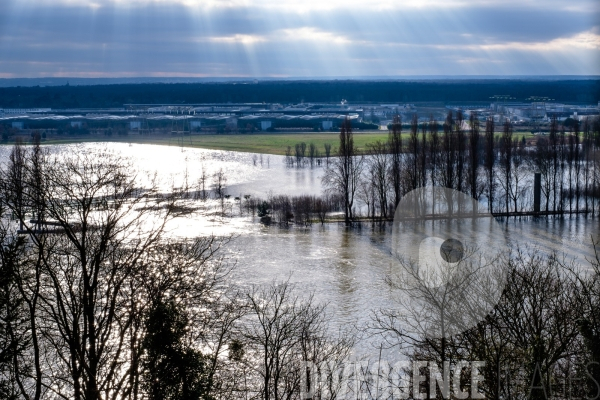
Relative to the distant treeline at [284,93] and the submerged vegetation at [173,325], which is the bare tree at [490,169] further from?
the distant treeline at [284,93]

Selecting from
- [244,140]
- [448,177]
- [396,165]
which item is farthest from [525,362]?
[244,140]

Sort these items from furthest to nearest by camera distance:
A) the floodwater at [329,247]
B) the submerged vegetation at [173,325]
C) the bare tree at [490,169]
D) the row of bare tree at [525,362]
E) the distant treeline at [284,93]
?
the distant treeline at [284,93], the bare tree at [490,169], the floodwater at [329,247], the row of bare tree at [525,362], the submerged vegetation at [173,325]

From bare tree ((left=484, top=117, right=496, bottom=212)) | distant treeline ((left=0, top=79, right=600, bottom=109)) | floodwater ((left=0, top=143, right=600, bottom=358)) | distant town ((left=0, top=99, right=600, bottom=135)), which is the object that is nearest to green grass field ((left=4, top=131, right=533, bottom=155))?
distant town ((left=0, top=99, right=600, bottom=135))

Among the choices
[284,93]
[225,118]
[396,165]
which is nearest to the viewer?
[396,165]

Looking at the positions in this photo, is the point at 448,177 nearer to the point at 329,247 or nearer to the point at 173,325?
the point at 329,247

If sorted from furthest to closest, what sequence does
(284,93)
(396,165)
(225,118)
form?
(284,93)
(225,118)
(396,165)

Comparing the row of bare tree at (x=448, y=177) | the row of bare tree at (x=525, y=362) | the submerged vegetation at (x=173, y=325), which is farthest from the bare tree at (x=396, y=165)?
the row of bare tree at (x=525, y=362)

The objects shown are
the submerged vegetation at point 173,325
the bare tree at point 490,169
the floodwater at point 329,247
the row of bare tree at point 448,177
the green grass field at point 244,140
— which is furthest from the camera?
the green grass field at point 244,140
